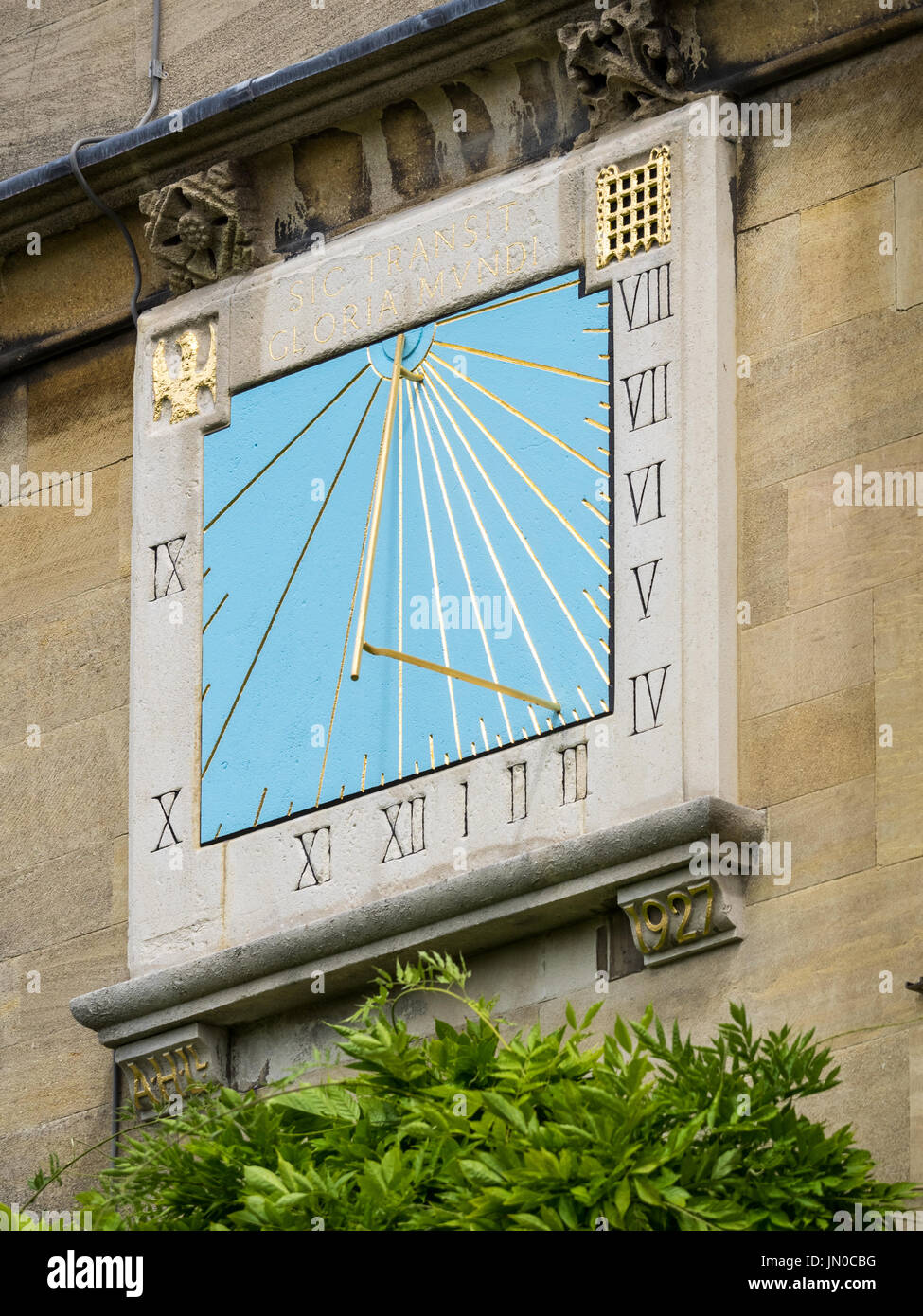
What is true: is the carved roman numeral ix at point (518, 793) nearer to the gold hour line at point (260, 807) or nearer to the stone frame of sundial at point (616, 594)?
the stone frame of sundial at point (616, 594)

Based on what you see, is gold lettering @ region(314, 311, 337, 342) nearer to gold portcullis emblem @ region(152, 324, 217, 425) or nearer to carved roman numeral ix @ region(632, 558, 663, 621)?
gold portcullis emblem @ region(152, 324, 217, 425)

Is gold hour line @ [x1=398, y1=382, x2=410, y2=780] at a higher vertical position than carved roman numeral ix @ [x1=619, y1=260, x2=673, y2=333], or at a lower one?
lower

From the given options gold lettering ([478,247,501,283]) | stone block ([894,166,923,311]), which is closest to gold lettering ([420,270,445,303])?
gold lettering ([478,247,501,283])

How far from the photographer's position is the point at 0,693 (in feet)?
40.4

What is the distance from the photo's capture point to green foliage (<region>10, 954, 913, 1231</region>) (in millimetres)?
8555

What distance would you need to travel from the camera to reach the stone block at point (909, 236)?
10672 mm

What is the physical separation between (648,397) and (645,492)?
0.98ft

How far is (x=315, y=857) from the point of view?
11031 millimetres

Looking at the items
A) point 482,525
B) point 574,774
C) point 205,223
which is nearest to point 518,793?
point 574,774

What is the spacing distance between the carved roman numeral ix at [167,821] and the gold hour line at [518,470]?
1388 mm

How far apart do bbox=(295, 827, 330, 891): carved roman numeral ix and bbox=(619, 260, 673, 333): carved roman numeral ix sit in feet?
5.61
